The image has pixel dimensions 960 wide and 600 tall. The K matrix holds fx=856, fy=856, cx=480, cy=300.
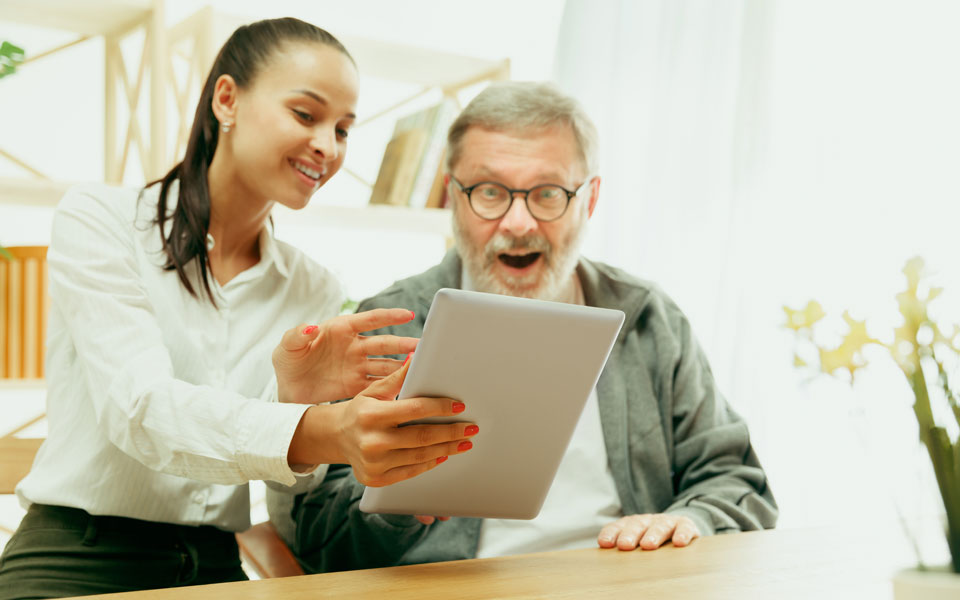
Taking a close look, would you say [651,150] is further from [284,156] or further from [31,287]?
[31,287]

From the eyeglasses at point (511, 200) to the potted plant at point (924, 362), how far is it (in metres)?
0.98

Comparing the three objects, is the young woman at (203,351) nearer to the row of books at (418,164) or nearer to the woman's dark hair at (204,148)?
the woman's dark hair at (204,148)

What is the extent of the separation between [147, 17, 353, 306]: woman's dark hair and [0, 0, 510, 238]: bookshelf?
1.85 ft

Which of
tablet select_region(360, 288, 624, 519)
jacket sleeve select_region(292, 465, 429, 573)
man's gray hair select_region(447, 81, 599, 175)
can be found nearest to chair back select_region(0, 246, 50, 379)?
jacket sleeve select_region(292, 465, 429, 573)

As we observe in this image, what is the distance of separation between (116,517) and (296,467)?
1.37ft

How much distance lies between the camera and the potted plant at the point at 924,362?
67cm

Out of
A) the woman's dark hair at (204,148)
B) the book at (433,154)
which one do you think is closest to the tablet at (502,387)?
the woman's dark hair at (204,148)

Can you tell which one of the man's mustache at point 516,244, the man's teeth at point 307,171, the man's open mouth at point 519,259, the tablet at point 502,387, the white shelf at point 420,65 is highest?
A: the white shelf at point 420,65

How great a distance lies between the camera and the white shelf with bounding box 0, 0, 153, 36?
196 centimetres

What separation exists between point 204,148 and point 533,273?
0.65 m

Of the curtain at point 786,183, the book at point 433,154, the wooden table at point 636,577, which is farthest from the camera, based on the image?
the book at point 433,154

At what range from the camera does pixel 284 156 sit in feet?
4.66

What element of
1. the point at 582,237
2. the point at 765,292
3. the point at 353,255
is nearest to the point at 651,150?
the point at 765,292

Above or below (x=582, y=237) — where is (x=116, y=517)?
below
